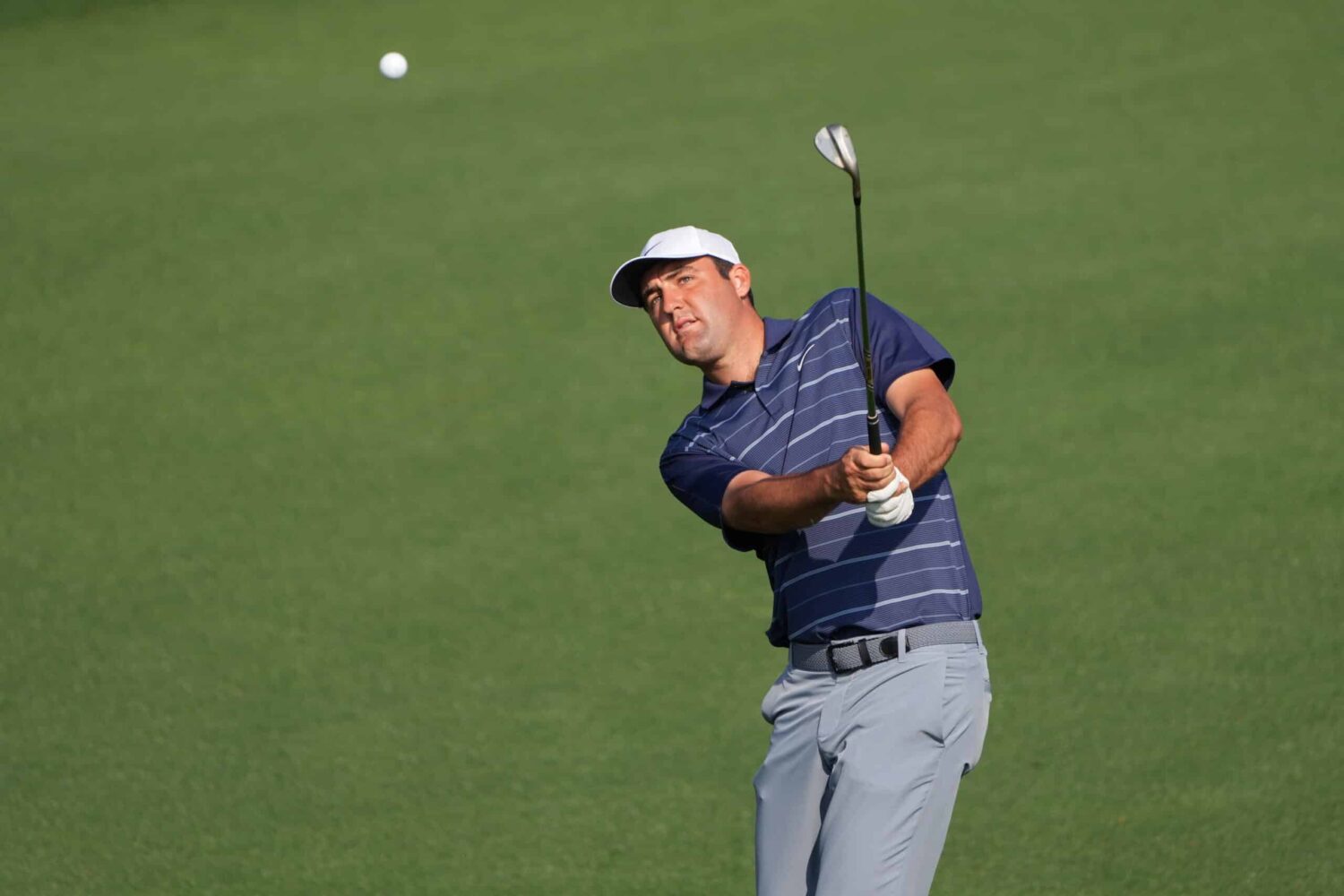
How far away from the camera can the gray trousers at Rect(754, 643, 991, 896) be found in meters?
3.78

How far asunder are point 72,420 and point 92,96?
4.72 meters

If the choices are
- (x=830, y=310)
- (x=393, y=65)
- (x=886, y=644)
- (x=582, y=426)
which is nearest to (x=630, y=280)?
(x=830, y=310)

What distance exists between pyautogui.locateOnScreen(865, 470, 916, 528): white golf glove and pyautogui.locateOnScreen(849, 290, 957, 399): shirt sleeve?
47 cm

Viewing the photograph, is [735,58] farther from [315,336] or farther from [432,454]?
[432,454]

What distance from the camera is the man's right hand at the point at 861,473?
3404 mm

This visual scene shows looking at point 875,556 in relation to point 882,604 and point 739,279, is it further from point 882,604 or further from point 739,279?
point 739,279

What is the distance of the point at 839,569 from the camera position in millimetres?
3926

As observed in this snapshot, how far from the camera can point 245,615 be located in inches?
281

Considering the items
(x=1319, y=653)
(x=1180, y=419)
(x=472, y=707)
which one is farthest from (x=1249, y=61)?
(x=472, y=707)

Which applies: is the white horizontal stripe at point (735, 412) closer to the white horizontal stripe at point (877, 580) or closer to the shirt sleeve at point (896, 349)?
the shirt sleeve at point (896, 349)

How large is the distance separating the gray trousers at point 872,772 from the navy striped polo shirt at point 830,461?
0.44ft

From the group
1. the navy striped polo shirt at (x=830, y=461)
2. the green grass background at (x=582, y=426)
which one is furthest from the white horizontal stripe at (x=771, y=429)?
the green grass background at (x=582, y=426)

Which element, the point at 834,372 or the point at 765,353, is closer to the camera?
the point at 834,372

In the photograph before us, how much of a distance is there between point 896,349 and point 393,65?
29.5ft
